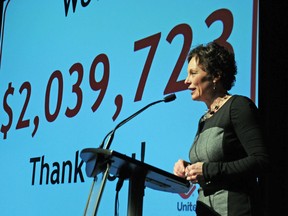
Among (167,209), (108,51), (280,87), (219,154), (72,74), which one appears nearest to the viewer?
(219,154)

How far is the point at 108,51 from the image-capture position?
299 centimetres

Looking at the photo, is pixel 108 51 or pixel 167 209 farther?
pixel 108 51

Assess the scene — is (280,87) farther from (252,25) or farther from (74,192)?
(74,192)

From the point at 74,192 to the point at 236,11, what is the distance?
1385 millimetres

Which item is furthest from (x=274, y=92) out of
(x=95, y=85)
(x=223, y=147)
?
(x=95, y=85)

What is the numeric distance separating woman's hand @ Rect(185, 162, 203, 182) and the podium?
0.02 meters

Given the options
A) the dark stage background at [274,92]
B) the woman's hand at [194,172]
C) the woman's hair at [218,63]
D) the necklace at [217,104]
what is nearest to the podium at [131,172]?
the woman's hand at [194,172]

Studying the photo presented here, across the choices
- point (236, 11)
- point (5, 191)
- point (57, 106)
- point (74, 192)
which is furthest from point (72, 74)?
point (236, 11)

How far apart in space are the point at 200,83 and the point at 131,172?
1.26 ft

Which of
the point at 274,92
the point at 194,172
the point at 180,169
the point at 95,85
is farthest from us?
the point at 95,85

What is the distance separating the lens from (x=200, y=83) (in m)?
1.70

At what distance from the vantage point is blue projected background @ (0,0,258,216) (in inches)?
95.6

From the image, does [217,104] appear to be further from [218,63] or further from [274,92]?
[274,92]

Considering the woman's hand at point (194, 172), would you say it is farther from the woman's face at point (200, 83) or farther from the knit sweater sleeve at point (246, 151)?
the woman's face at point (200, 83)
